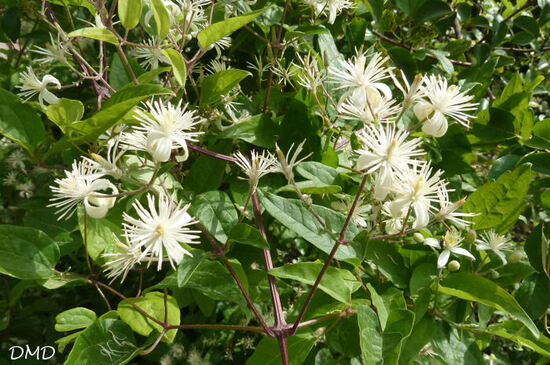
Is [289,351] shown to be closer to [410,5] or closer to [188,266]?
[188,266]

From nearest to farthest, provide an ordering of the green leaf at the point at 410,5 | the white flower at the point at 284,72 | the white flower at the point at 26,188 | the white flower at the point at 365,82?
the white flower at the point at 365,82 < the white flower at the point at 284,72 < the green leaf at the point at 410,5 < the white flower at the point at 26,188

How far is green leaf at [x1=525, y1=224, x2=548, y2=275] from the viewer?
760 millimetres

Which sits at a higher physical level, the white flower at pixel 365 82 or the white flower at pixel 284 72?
the white flower at pixel 284 72

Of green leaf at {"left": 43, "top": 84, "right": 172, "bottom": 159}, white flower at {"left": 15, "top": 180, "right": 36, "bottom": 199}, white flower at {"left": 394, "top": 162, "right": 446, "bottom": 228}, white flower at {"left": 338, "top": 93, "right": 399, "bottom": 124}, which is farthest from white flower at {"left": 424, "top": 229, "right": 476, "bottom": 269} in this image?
white flower at {"left": 15, "top": 180, "right": 36, "bottom": 199}

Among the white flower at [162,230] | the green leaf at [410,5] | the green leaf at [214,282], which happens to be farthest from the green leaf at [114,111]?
the green leaf at [410,5]

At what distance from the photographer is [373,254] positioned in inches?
27.1

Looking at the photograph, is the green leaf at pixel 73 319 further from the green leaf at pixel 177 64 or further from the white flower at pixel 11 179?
the white flower at pixel 11 179

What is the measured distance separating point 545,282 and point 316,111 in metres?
0.47

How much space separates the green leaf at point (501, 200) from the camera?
0.70m

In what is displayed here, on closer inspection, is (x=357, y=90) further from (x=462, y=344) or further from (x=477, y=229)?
(x=462, y=344)

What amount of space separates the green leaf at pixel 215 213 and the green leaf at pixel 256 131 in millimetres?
109

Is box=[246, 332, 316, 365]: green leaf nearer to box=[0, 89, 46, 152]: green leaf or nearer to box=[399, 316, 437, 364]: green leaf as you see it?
box=[399, 316, 437, 364]: green leaf

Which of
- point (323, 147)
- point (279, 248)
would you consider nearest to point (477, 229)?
point (323, 147)

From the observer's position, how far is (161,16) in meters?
0.60
